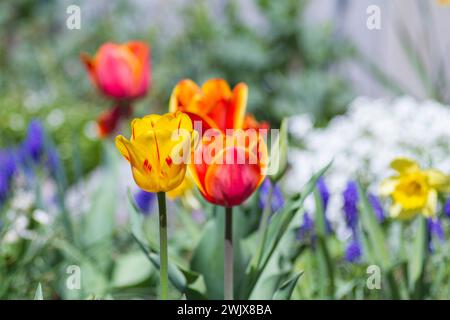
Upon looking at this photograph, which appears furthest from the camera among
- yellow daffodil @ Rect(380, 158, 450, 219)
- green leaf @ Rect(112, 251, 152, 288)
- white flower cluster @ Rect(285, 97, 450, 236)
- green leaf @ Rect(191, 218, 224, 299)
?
white flower cluster @ Rect(285, 97, 450, 236)

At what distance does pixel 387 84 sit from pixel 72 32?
262 cm

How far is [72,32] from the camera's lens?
527 centimetres

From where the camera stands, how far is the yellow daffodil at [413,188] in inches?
46.9

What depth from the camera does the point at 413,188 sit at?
1220 millimetres

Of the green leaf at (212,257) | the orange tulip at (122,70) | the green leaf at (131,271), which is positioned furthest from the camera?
the orange tulip at (122,70)

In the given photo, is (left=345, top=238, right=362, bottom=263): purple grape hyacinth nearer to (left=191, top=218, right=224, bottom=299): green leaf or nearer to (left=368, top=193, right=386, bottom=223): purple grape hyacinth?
(left=368, top=193, right=386, bottom=223): purple grape hyacinth

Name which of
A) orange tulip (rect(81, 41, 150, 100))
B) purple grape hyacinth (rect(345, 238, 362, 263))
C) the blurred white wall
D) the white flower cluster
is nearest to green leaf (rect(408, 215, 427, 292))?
purple grape hyacinth (rect(345, 238, 362, 263))

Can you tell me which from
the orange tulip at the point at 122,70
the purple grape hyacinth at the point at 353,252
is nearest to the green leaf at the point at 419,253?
the purple grape hyacinth at the point at 353,252

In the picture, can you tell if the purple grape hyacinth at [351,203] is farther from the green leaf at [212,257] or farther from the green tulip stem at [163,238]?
the green tulip stem at [163,238]

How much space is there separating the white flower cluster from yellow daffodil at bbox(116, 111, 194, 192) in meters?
1.05

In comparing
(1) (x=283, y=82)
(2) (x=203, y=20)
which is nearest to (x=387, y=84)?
(1) (x=283, y=82)

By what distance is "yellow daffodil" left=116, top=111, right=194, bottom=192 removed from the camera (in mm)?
814

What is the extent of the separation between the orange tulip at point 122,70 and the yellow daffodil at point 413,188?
0.79 metres
